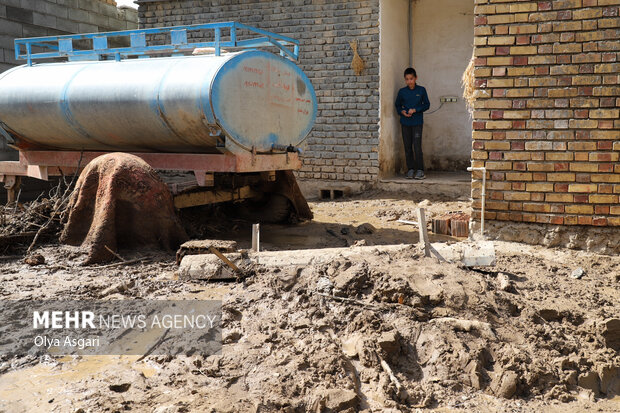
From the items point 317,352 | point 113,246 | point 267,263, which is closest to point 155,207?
point 113,246

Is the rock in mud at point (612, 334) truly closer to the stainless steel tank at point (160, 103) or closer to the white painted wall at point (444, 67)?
the stainless steel tank at point (160, 103)

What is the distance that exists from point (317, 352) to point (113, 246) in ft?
9.14

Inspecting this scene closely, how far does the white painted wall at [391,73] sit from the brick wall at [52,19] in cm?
509

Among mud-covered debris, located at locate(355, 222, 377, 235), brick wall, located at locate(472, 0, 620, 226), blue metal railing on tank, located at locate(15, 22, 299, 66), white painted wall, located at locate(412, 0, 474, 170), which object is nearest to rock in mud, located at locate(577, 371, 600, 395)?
brick wall, located at locate(472, 0, 620, 226)

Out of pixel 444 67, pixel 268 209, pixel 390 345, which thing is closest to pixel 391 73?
pixel 444 67

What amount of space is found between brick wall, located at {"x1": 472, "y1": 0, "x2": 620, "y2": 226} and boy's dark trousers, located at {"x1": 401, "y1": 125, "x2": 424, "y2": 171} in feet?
15.5

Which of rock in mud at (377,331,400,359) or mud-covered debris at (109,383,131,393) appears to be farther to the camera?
rock in mud at (377,331,400,359)

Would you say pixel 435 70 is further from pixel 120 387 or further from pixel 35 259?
pixel 120 387

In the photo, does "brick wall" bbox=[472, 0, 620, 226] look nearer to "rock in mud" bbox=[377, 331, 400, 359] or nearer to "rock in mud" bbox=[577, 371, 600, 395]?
"rock in mud" bbox=[577, 371, 600, 395]

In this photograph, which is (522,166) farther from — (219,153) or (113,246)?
(113,246)

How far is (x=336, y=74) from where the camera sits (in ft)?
31.3

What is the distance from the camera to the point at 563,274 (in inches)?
168

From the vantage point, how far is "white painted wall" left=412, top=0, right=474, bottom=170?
10062mm

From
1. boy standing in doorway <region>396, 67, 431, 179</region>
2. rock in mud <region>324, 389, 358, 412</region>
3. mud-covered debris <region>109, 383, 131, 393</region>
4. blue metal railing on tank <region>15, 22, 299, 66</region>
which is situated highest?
blue metal railing on tank <region>15, 22, 299, 66</region>
